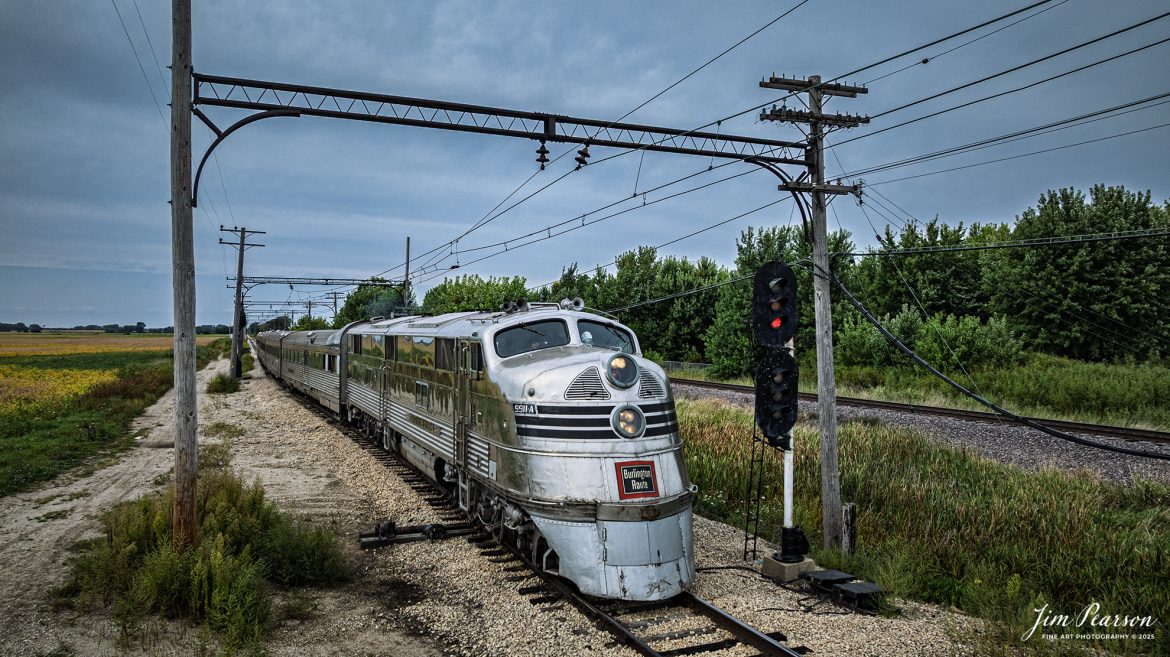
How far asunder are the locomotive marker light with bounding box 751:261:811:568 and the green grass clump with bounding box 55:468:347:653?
19.0 feet

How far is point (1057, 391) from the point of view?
77.0ft

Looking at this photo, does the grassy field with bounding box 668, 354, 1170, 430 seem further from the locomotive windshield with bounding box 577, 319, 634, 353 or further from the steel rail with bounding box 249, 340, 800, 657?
the steel rail with bounding box 249, 340, 800, 657

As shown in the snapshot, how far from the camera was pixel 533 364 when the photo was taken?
28.3 ft

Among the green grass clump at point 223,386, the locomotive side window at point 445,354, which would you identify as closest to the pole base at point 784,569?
the locomotive side window at point 445,354

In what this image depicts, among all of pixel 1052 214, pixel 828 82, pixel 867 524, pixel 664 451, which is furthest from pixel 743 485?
pixel 1052 214

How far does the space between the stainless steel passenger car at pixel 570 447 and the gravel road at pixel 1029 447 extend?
1039 cm

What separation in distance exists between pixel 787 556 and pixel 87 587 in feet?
27.7

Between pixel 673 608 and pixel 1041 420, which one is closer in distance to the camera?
pixel 673 608

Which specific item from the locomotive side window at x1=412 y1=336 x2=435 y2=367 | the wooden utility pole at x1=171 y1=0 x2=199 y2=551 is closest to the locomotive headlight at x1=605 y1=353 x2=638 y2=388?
the locomotive side window at x1=412 y1=336 x2=435 y2=367

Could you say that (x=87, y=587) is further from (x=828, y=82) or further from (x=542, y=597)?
(x=828, y=82)

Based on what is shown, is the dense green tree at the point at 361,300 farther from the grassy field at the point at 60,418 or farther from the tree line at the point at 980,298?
the grassy field at the point at 60,418

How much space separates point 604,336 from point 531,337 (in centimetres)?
109
